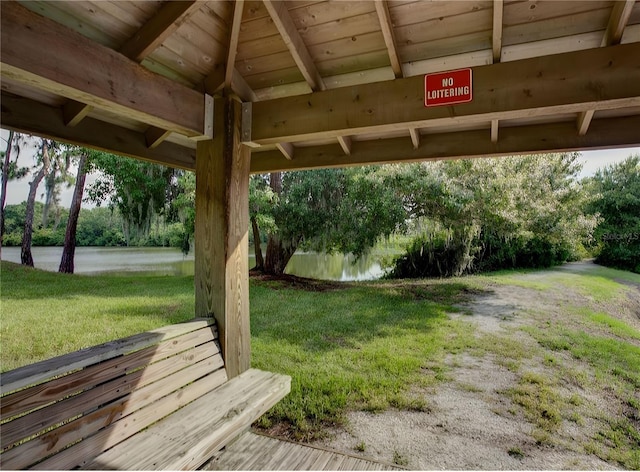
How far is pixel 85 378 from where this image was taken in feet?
5.33

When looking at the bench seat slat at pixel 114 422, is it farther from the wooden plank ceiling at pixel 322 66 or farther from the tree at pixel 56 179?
the tree at pixel 56 179

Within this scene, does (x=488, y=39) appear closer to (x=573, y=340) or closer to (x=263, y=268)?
(x=573, y=340)

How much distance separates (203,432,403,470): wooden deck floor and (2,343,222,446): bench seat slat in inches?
23.3

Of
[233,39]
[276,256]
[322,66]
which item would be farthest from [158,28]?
[276,256]

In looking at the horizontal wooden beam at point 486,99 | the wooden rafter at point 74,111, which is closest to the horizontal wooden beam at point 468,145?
the horizontal wooden beam at point 486,99

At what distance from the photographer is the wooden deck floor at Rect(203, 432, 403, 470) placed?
2043mm

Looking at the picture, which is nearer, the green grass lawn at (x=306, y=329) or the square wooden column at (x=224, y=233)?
the square wooden column at (x=224, y=233)

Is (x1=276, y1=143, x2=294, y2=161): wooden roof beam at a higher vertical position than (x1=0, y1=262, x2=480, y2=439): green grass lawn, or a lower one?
higher

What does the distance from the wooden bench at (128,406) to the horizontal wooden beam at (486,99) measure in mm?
1537

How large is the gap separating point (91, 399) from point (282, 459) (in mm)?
1090

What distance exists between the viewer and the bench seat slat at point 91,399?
1367 mm

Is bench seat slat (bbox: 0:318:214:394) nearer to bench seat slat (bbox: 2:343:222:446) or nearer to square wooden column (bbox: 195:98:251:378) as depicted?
bench seat slat (bbox: 2:343:222:446)

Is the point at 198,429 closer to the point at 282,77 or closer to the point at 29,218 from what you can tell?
the point at 282,77

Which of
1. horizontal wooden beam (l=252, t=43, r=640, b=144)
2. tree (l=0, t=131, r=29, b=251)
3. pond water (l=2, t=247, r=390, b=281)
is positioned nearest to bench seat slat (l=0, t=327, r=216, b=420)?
horizontal wooden beam (l=252, t=43, r=640, b=144)
